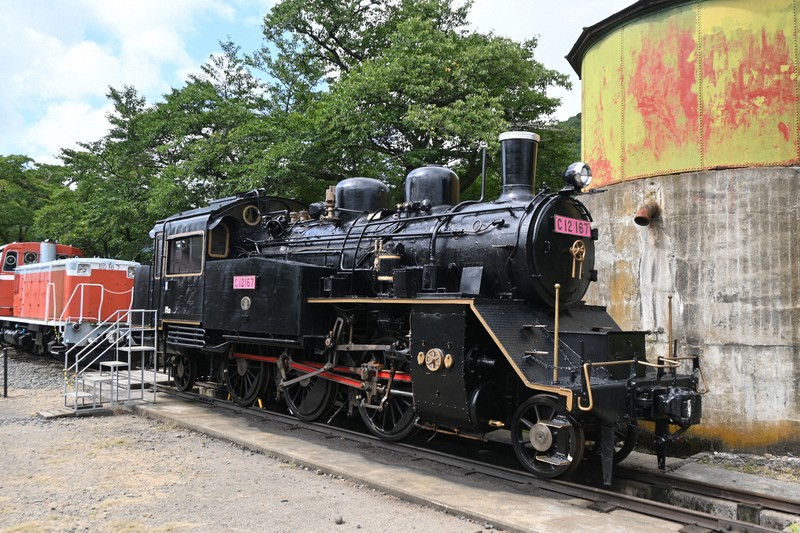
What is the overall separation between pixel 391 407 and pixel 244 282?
2.95 m

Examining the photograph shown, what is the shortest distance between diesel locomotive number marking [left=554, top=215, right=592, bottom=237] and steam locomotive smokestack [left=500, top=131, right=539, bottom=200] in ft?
2.04

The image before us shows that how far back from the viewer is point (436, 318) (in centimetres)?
655

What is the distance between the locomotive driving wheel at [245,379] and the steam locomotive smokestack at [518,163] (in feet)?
16.0

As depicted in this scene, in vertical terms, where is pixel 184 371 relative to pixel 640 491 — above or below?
above

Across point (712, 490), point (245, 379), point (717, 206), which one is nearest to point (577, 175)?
point (717, 206)

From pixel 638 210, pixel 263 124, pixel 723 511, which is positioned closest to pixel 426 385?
pixel 723 511

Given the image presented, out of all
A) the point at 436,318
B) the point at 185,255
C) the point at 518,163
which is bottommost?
the point at 436,318

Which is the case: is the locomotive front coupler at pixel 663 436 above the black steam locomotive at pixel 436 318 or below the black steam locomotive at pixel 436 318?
below

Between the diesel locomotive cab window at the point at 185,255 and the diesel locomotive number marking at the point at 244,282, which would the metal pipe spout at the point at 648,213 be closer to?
the diesel locomotive number marking at the point at 244,282

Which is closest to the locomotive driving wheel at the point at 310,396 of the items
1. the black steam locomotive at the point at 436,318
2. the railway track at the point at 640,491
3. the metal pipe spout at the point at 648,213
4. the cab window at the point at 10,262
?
the black steam locomotive at the point at 436,318

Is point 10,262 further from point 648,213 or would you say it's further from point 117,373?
point 648,213

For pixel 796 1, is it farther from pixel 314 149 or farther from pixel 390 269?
pixel 314 149

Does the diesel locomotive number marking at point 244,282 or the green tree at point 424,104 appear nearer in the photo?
the diesel locomotive number marking at point 244,282

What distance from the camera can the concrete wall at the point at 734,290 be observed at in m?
7.97
